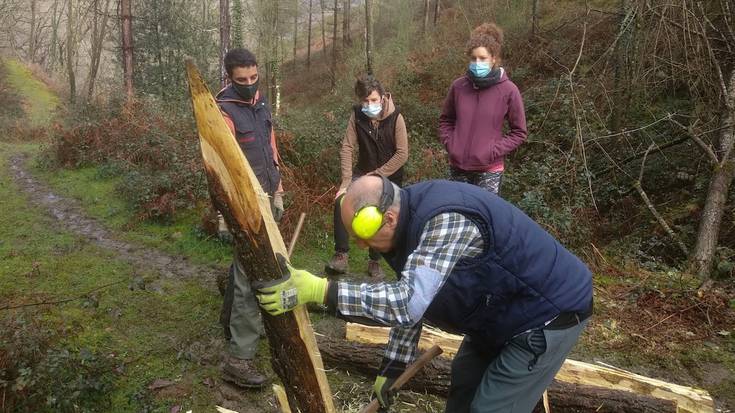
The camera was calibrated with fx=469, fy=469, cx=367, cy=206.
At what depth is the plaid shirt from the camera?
1.65 meters

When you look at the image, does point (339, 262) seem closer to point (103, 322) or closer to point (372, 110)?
point (372, 110)

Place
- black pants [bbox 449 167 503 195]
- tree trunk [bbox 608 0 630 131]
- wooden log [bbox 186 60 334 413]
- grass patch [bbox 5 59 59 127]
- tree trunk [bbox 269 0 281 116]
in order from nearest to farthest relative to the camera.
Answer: wooden log [bbox 186 60 334 413] → black pants [bbox 449 167 503 195] → tree trunk [bbox 608 0 630 131] → tree trunk [bbox 269 0 281 116] → grass patch [bbox 5 59 59 127]

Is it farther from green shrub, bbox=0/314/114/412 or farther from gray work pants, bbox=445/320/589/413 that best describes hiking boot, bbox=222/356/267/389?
gray work pants, bbox=445/320/589/413

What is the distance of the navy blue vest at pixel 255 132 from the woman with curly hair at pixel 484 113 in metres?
1.46

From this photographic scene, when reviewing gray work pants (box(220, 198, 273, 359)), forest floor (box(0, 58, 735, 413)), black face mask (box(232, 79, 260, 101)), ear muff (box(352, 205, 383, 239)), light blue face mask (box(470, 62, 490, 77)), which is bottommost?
forest floor (box(0, 58, 735, 413))

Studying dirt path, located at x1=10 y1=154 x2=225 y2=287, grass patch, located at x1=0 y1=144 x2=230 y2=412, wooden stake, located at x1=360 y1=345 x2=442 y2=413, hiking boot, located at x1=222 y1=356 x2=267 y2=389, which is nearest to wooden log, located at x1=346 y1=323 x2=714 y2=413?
hiking boot, located at x1=222 y1=356 x2=267 y2=389

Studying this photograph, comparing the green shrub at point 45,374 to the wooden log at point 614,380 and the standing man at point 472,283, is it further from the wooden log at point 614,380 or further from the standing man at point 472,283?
the wooden log at point 614,380

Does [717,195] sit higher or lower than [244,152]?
lower

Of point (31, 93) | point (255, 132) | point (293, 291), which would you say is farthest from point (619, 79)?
point (31, 93)

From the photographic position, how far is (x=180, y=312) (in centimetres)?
420

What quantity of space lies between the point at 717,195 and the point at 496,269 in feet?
16.0

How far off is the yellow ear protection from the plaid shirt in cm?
17

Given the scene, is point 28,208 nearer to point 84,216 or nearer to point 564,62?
point 84,216

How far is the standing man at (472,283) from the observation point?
167 centimetres
